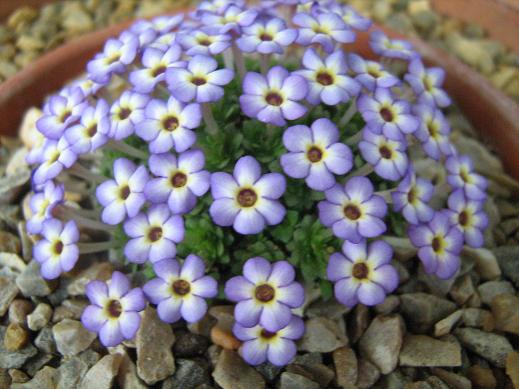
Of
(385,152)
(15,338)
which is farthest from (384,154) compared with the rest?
(15,338)

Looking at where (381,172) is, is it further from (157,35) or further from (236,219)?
(157,35)

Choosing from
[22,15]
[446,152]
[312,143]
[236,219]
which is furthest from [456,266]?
[22,15]

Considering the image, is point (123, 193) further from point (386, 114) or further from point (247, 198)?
point (386, 114)

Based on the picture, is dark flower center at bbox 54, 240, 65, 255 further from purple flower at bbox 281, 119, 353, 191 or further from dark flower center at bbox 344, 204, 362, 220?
dark flower center at bbox 344, 204, 362, 220

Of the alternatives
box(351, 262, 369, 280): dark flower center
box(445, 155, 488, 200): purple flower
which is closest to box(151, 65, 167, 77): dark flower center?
box(351, 262, 369, 280): dark flower center

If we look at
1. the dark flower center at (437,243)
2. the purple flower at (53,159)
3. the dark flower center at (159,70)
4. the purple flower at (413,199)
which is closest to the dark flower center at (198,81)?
the dark flower center at (159,70)

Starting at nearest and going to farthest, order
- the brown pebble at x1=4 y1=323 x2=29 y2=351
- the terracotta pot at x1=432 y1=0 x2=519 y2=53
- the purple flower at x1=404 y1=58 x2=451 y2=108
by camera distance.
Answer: the brown pebble at x1=4 y1=323 x2=29 y2=351 < the purple flower at x1=404 y1=58 x2=451 y2=108 < the terracotta pot at x1=432 y1=0 x2=519 y2=53
